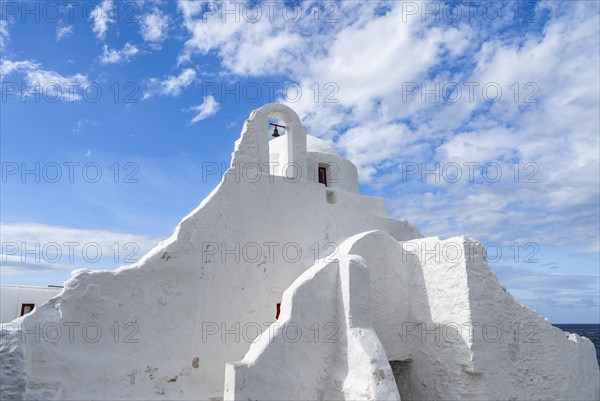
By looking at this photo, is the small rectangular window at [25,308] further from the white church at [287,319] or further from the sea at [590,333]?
the sea at [590,333]

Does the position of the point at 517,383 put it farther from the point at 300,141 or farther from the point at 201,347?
the point at 300,141

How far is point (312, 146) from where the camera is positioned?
14961mm

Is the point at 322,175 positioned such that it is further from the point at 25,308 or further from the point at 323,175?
the point at 25,308

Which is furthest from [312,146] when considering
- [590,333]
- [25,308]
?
[590,333]

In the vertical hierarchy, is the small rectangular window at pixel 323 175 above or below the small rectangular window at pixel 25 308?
above

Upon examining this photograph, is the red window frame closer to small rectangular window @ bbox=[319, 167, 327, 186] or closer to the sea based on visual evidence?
small rectangular window @ bbox=[319, 167, 327, 186]

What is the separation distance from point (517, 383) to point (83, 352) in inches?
344

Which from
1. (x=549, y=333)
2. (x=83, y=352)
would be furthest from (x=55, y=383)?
(x=549, y=333)

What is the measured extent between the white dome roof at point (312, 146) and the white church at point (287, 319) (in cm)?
120

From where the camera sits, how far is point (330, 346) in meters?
8.85

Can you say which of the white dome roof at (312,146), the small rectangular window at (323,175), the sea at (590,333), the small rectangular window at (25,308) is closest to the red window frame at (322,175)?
the small rectangular window at (323,175)

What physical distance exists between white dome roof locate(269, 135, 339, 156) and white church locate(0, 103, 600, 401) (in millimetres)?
1202

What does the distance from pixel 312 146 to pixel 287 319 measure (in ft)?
24.5

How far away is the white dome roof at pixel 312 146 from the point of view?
45.9 ft
